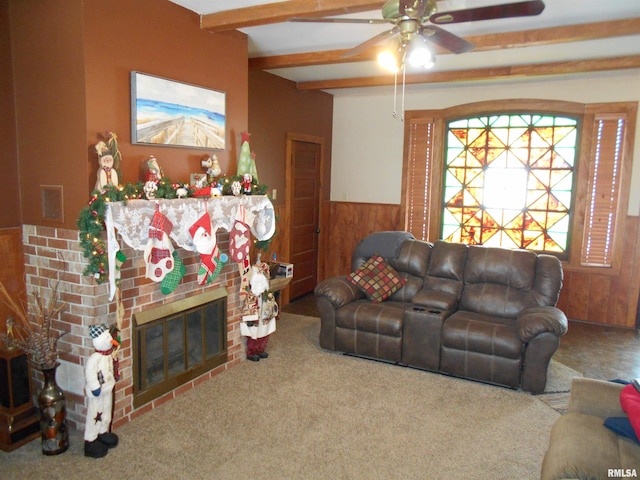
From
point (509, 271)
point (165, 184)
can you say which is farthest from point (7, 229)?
point (509, 271)

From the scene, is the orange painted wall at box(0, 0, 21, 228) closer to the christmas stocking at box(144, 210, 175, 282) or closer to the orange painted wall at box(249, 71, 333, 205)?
the christmas stocking at box(144, 210, 175, 282)

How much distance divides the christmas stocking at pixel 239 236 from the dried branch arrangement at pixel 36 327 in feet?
4.08

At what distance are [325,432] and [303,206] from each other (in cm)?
361

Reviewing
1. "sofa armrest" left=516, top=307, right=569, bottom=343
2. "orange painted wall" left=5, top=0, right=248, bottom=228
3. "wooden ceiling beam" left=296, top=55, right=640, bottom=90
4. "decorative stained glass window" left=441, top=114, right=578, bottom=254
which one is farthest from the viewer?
"decorative stained glass window" left=441, top=114, right=578, bottom=254

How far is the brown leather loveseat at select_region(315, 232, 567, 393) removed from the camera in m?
3.71

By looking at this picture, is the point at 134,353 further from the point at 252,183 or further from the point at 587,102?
the point at 587,102

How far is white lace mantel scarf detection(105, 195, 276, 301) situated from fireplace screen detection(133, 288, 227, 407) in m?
0.48

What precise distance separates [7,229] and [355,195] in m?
4.55

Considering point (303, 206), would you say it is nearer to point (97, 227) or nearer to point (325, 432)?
point (325, 432)

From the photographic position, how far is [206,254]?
3.33 metres

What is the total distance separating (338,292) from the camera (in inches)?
172

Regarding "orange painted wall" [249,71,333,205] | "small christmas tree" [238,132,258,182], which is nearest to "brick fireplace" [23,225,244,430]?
"small christmas tree" [238,132,258,182]

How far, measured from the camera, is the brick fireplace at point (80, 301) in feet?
9.49

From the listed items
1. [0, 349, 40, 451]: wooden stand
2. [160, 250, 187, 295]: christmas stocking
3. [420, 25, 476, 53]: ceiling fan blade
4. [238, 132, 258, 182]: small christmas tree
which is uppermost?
[420, 25, 476, 53]: ceiling fan blade
